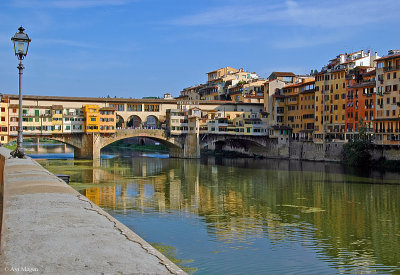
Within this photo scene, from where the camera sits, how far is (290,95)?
6262 cm

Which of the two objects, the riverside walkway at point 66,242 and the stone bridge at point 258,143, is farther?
the stone bridge at point 258,143

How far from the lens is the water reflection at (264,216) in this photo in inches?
567

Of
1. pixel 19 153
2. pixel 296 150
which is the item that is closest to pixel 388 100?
pixel 296 150

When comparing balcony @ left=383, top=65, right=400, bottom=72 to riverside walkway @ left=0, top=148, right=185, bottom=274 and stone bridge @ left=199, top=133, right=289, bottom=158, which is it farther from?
riverside walkway @ left=0, top=148, right=185, bottom=274

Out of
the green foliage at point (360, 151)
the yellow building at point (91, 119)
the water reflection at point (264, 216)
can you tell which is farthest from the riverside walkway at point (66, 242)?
the yellow building at point (91, 119)

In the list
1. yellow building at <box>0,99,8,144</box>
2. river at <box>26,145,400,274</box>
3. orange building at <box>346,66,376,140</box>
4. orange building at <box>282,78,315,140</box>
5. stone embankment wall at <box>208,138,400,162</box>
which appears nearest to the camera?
river at <box>26,145,400,274</box>

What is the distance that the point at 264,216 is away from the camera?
849 inches

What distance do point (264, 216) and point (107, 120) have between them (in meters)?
40.0

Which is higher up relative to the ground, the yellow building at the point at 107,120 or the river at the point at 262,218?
the yellow building at the point at 107,120

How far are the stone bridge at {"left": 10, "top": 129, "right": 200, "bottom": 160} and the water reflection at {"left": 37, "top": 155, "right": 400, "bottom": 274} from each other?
57.1 feet

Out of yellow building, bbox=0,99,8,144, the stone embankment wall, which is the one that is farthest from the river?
yellow building, bbox=0,99,8,144

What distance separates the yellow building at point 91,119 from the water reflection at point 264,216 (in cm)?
1746

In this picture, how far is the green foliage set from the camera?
47.6m

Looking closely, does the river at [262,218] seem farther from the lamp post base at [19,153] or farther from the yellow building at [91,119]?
Answer: the yellow building at [91,119]
